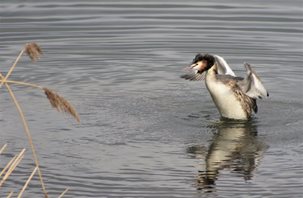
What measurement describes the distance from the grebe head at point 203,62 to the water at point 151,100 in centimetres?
44

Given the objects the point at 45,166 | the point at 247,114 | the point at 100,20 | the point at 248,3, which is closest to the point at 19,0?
the point at 100,20

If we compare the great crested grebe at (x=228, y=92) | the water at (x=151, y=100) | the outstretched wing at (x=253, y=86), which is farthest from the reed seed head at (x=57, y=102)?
the great crested grebe at (x=228, y=92)

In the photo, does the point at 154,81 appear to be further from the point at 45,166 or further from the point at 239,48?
the point at 45,166

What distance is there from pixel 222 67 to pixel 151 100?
0.98 m

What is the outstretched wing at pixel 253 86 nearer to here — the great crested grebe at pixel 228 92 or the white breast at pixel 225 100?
the great crested grebe at pixel 228 92

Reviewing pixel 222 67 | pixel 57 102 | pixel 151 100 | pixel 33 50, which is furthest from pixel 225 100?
pixel 57 102

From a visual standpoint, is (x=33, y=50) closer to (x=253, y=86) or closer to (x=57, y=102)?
(x=57, y=102)

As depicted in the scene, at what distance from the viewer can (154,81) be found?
13.6 metres

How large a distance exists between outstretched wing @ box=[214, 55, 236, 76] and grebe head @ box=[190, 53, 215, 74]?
0.23 metres

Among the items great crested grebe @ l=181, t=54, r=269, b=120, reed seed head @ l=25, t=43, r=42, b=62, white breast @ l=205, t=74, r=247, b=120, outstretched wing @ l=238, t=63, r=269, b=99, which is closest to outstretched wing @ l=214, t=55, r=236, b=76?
great crested grebe @ l=181, t=54, r=269, b=120

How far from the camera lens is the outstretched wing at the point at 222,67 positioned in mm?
12781

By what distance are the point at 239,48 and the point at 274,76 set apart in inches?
73.4

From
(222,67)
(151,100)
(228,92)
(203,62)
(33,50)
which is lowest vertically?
(33,50)

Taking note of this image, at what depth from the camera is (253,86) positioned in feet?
39.2
